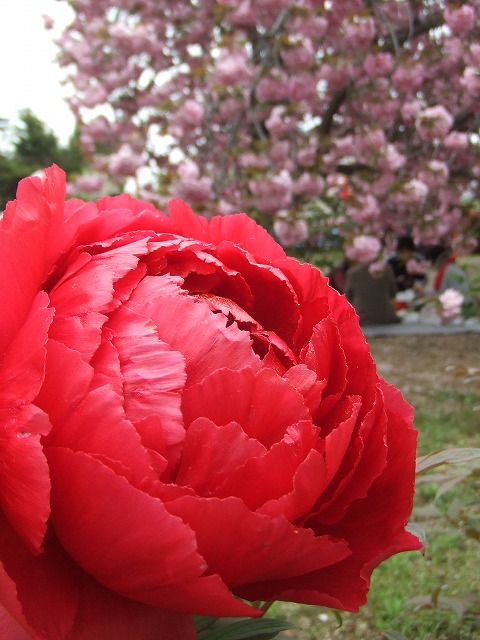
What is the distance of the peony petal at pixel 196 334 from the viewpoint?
459 millimetres

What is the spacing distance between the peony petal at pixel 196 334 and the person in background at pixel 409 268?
5473 millimetres

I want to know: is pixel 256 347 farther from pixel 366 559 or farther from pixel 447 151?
pixel 447 151

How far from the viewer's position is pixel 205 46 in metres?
4.78

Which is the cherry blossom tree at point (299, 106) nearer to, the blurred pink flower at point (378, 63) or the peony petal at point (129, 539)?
the blurred pink flower at point (378, 63)

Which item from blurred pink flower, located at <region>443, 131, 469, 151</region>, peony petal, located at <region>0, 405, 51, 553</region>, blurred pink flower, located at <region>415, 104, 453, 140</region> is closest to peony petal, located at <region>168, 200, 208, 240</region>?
peony petal, located at <region>0, 405, 51, 553</region>

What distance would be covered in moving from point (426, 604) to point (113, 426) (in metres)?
0.87

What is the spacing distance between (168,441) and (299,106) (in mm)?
3496

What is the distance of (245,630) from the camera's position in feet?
1.87

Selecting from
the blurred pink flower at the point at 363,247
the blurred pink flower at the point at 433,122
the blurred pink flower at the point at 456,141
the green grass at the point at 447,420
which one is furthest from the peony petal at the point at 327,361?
the blurred pink flower at the point at 456,141

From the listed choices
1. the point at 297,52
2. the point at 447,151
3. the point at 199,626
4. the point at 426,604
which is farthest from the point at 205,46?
the point at 199,626

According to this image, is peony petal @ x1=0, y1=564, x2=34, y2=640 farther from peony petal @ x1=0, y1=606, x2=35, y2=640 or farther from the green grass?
the green grass

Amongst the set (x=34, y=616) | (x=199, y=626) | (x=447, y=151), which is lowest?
(x=199, y=626)

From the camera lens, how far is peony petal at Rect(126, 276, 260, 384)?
1.51 ft

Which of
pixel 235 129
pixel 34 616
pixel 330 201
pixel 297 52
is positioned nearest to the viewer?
pixel 34 616
